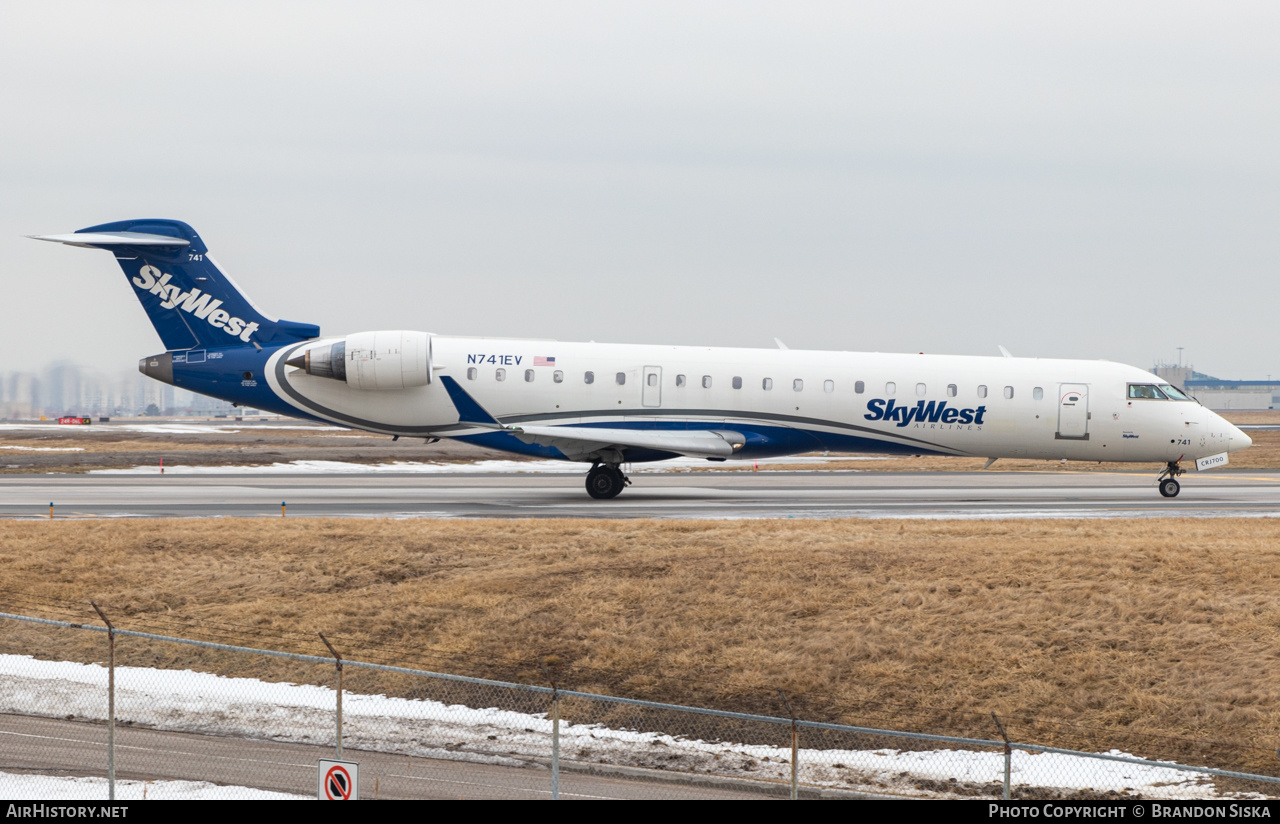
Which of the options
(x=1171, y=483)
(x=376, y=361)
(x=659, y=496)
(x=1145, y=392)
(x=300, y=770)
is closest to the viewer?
(x=300, y=770)

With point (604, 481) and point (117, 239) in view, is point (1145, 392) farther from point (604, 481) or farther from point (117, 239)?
point (117, 239)

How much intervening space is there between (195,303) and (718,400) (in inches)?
581

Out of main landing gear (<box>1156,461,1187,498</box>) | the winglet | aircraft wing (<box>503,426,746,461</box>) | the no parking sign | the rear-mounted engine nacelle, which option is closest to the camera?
the no parking sign

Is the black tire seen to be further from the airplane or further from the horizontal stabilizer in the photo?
the horizontal stabilizer

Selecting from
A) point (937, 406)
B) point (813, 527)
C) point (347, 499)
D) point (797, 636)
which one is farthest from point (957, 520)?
point (347, 499)

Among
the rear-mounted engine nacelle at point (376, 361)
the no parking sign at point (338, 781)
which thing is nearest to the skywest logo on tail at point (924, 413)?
the rear-mounted engine nacelle at point (376, 361)

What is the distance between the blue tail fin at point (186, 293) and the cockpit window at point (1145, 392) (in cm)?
2259

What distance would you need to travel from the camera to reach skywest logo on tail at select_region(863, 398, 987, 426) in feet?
99.0

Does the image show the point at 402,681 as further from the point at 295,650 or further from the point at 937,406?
the point at 937,406

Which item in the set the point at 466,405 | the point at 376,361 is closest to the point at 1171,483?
the point at 466,405

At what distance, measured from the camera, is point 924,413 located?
99.1ft

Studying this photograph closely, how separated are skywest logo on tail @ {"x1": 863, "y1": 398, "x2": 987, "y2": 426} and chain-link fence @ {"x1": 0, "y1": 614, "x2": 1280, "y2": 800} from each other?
16.0 metres

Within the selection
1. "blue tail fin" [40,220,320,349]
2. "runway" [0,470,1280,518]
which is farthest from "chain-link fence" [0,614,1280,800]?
"blue tail fin" [40,220,320,349]

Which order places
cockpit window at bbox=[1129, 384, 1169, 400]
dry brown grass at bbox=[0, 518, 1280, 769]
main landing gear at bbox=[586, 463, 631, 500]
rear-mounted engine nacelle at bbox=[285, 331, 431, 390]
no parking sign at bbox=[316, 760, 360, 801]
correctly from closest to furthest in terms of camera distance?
no parking sign at bbox=[316, 760, 360, 801] → dry brown grass at bbox=[0, 518, 1280, 769] → rear-mounted engine nacelle at bbox=[285, 331, 431, 390] → cockpit window at bbox=[1129, 384, 1169, 400] → main landing gear at bbox=[586, 463, 631, 500]
